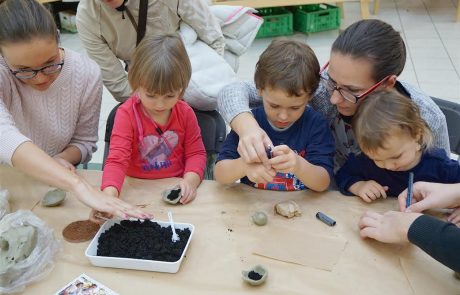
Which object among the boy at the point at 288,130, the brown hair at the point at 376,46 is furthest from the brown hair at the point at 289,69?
the brown hair at the point at 376,46

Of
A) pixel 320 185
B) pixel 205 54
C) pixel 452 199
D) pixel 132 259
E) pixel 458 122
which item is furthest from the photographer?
pixel 205 54

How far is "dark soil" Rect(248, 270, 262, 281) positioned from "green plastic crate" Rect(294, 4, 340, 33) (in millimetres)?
4009

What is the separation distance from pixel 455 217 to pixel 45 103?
131cm

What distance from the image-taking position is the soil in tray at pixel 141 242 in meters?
1.05

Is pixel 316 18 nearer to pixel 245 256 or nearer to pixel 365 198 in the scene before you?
pixel 365 198

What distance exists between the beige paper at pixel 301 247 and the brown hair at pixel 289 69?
1.33 feet

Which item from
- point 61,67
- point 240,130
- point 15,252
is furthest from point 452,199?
point 61,67

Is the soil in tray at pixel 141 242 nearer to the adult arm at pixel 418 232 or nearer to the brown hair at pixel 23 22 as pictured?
the adult arm at pixel 418 232

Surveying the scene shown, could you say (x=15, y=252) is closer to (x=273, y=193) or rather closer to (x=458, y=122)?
(x=273, y=193)

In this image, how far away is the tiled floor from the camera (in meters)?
3.56

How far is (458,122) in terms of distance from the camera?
4.80 ft

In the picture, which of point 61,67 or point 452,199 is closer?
point 452,199

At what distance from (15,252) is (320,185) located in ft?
2.65

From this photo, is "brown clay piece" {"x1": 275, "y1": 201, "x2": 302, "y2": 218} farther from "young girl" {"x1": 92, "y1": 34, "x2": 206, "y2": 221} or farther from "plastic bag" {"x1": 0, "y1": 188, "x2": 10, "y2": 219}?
"plastic bag" {"x1": 0, "y1": 188, "x2": 10, "y2": 219}
